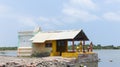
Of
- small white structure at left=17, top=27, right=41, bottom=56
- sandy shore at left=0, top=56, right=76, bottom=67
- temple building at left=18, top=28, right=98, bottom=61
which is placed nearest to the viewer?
sandy shore at left=0, top=56, right=76, bottom=67

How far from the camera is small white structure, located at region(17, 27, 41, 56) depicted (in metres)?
39.6

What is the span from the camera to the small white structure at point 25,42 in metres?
39.6

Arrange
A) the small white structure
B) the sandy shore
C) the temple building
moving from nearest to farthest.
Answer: the sandy shore, the temple building, the small white structure

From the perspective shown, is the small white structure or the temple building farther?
the small white structure

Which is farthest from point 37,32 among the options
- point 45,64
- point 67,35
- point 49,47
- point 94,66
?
point 45,64

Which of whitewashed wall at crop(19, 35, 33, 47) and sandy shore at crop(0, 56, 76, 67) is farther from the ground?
whitewashed wall at crop(19, 35, 33, 47)

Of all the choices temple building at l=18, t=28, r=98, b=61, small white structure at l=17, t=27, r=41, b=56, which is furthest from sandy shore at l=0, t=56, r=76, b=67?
small white structure at l=17, t=27, r=41, b=56

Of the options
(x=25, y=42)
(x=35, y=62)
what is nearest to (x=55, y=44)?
(x=25, y=42)

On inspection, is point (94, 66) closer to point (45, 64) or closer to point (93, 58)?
point (93, 58)

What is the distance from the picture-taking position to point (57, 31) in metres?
37.3

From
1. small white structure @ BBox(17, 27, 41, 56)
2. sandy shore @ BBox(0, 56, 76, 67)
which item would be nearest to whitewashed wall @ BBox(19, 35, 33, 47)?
small white structure @ BBox(17, 27, 41, 56)

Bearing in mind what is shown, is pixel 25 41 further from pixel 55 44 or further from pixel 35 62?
pixel 35 62

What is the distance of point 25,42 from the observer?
1580 inches

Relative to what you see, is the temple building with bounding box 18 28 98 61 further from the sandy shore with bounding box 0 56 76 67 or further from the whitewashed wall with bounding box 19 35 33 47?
the sandy shore with bounding box 0 56 76 67
